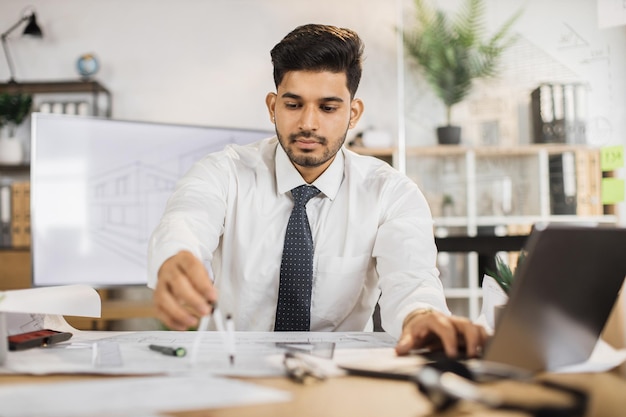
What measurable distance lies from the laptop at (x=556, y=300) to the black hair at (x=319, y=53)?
100 cm

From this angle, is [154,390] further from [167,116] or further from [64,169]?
[167,116]

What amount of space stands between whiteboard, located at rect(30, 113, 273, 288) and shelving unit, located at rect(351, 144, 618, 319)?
1461 millimetres

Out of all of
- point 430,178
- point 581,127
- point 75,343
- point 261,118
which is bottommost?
point 75,343

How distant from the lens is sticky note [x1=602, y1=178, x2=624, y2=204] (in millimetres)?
2428

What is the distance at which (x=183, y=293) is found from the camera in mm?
824

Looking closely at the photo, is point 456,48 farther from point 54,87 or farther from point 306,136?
point 54,87

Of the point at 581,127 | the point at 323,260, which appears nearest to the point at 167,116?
the point at 581,127

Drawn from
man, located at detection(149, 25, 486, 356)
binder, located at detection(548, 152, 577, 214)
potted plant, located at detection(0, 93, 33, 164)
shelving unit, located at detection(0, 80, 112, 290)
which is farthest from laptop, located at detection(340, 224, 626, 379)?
potted plant, located at detection(0, 93, 33, 164)

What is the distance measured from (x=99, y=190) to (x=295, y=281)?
2160mm

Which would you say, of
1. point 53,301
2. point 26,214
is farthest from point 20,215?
point 53,301

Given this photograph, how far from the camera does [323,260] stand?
1.56m

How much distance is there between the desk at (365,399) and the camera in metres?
0.58

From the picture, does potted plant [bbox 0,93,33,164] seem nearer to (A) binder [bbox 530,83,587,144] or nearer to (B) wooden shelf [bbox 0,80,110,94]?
(B) wooden shelf [bbox 0,80,110,94]

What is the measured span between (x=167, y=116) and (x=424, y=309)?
3.68m
